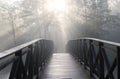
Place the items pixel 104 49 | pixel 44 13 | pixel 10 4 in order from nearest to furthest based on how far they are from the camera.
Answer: pixel 104 49, pixel 44 13, pixel 10 4

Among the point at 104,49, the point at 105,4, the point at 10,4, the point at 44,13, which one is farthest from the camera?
the point at 105,4

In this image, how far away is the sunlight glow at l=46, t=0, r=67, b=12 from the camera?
38.8m

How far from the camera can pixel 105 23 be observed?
42812 mm

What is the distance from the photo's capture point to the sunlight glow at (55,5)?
3879cm

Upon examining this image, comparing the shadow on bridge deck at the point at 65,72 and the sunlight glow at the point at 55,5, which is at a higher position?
the sunlight glow at the point at 55,5

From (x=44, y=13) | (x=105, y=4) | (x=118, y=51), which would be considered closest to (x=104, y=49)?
(x=118, y=51)

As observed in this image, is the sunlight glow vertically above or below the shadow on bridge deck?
above

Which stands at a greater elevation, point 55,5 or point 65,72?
point 55,5

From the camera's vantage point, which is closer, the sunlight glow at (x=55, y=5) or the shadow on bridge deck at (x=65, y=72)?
the shadow on bridge deck at (x=65, y=72)

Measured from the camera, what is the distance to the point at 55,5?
3909 centimetres

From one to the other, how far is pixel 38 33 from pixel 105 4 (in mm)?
13173

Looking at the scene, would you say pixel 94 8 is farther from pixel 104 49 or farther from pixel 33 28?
pixel 104 49

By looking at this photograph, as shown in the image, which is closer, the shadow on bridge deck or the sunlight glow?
the shadow on bridge deck

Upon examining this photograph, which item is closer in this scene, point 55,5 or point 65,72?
point 65,72
